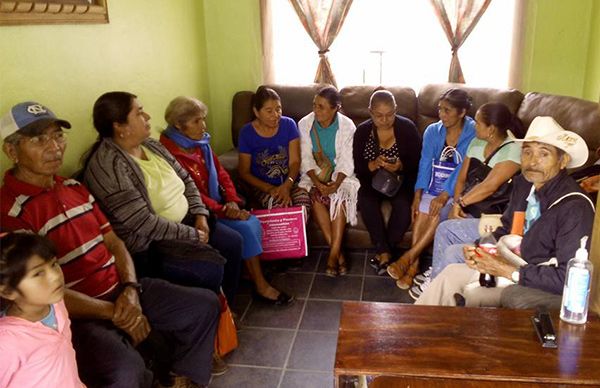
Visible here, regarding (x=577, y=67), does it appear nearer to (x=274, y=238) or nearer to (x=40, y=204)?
(x=274, y=238)

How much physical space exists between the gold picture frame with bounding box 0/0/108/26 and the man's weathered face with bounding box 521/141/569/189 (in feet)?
6.32

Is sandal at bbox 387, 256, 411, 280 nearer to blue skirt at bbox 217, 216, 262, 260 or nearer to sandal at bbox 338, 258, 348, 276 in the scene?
sandal at bbox 338, 258, 348, 276

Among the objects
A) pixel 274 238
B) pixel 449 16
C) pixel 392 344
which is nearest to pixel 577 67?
pixel 449 16

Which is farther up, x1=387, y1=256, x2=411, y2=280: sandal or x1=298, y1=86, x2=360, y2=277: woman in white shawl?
x1=298, y1=86, x2=360, y2=277: woman in white shawl

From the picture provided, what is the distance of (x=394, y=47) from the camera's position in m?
4.25

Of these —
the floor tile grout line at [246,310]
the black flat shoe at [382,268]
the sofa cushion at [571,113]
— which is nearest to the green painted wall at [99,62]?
the floor tile grout line at [246,310]

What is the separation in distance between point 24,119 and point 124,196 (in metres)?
0.56

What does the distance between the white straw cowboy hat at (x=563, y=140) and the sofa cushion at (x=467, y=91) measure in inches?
64.2

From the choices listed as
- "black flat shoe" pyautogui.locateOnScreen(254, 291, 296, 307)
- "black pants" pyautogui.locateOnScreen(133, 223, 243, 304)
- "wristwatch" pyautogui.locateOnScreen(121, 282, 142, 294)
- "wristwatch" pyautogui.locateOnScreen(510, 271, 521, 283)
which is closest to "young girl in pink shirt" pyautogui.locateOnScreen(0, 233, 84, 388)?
"wristwatch" pyautogui.locateOnScreen(121, 282, 142, 294)

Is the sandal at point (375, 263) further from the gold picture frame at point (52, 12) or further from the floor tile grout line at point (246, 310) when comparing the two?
the gold picture frame at point (52, 12)

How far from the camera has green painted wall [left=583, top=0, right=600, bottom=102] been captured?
371 centimetres

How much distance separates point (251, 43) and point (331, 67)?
0.65 m

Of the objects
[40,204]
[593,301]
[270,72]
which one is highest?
[270,72]

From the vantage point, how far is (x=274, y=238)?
3.24 m
